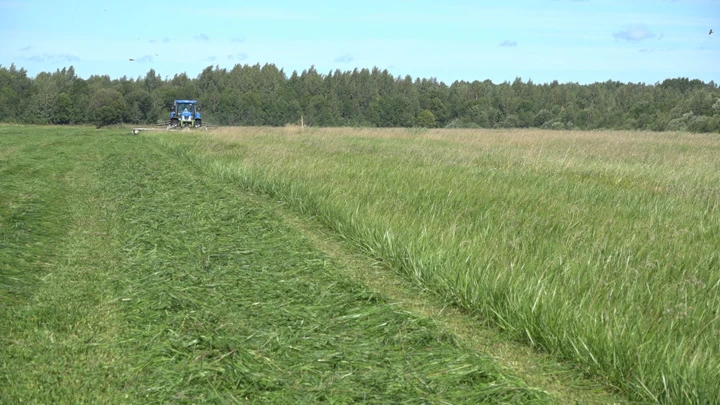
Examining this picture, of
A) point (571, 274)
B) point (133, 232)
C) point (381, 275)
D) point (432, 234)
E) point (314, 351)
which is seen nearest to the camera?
point (314, 351)

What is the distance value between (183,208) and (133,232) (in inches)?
68.1

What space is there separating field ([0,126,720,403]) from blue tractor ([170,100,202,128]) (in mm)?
32252

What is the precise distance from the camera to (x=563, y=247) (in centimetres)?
650

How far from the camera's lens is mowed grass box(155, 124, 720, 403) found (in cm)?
433

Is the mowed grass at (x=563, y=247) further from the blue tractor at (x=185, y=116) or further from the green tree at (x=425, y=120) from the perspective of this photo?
Result: the green tree at (x=425, y=120)

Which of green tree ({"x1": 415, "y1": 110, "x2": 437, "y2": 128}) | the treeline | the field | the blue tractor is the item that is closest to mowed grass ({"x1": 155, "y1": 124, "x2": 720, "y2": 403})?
the field

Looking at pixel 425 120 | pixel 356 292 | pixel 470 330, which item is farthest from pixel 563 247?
pixel 425 120

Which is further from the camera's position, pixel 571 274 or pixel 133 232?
pixel 133 232

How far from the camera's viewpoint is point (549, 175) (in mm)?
13578

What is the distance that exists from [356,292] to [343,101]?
4091 inches

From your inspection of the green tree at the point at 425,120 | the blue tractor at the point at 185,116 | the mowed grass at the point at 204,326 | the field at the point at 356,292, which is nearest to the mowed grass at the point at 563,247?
the field at the point at 356,292

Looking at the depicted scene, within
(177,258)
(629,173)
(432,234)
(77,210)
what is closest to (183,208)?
(77,210)

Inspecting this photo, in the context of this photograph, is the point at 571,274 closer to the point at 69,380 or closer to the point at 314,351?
the point at 314,351

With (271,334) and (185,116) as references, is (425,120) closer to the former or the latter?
(185,116)
